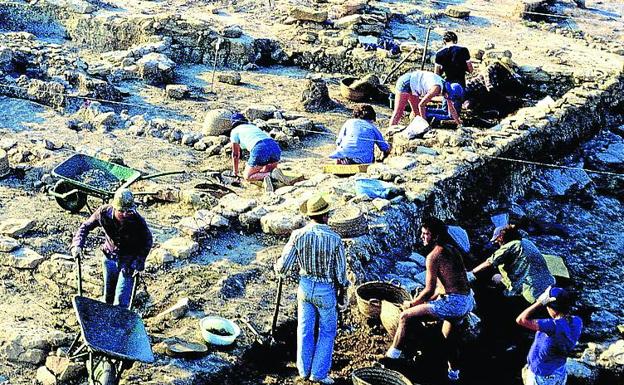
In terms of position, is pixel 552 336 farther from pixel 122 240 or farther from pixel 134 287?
pixel 122 240

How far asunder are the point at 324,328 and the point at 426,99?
5.91 metres

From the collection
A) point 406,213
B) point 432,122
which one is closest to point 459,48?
point 432,122

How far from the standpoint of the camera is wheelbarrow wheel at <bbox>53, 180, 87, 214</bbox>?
9.46 metres

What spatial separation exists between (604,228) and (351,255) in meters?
4.12

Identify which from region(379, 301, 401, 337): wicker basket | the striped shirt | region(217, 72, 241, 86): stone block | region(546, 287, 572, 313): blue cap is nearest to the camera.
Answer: region(546, 287, 572, 313): blue cap

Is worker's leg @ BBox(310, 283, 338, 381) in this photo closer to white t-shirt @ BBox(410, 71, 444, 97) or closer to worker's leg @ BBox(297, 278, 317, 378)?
worker's leg @ BBox(297, 278, 317, 378)

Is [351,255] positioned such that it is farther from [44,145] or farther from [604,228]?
[44,145]

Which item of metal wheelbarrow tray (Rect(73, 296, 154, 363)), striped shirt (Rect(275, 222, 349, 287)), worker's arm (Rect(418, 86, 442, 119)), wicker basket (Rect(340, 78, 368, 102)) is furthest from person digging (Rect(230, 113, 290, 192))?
metal wheelbarrow tray (Rect(73, 296, 154, 363))

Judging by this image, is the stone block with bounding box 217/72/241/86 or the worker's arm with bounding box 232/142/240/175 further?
the stone block with bounding box 217/72/241/86

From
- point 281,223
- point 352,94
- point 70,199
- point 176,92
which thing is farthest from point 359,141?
point 176,92

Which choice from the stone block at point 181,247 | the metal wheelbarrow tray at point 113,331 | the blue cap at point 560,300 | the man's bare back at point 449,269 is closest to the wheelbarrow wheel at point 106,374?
the metal wheelbarrow tray at point 113,331

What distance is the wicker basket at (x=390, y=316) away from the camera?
24.2 feet

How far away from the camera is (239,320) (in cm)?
746

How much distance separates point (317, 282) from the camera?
670 centimetres
